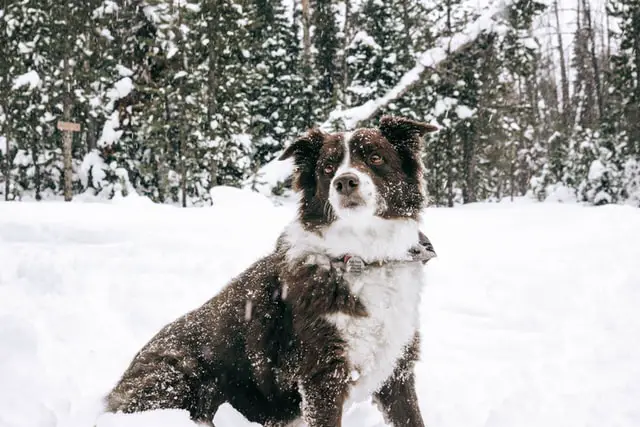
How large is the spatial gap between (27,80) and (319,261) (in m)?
19.5

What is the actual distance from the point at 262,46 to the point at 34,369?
83.9ft

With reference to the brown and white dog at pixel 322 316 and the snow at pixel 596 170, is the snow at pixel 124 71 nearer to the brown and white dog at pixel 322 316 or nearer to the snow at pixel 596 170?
the snow at pixel 596 170

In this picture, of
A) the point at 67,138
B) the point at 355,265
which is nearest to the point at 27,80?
the point at 67,138

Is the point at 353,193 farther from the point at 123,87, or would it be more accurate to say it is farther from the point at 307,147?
the point at 123,87

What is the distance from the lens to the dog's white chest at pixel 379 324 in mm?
2787

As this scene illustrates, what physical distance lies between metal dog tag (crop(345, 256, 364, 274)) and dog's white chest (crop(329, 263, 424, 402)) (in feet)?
0.10

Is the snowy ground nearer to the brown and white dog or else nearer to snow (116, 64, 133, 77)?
the brown and white dog

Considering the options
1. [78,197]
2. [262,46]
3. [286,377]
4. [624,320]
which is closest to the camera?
[286,377]

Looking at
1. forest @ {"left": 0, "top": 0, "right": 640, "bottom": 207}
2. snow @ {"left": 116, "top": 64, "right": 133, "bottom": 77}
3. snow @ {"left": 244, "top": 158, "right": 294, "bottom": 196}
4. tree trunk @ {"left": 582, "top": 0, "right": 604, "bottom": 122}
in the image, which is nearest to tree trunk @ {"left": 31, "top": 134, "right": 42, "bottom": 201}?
forest @ {"left": 0, "top": 0, "right": 640, "bottom": 207}

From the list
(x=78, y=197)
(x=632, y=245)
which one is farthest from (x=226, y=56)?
(x=632, y=245)

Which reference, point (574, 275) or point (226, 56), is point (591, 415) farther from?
point (226, 56)

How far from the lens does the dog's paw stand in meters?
3.05

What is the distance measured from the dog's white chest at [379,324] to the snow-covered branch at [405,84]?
13.2 metres

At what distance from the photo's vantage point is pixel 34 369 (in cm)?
356
